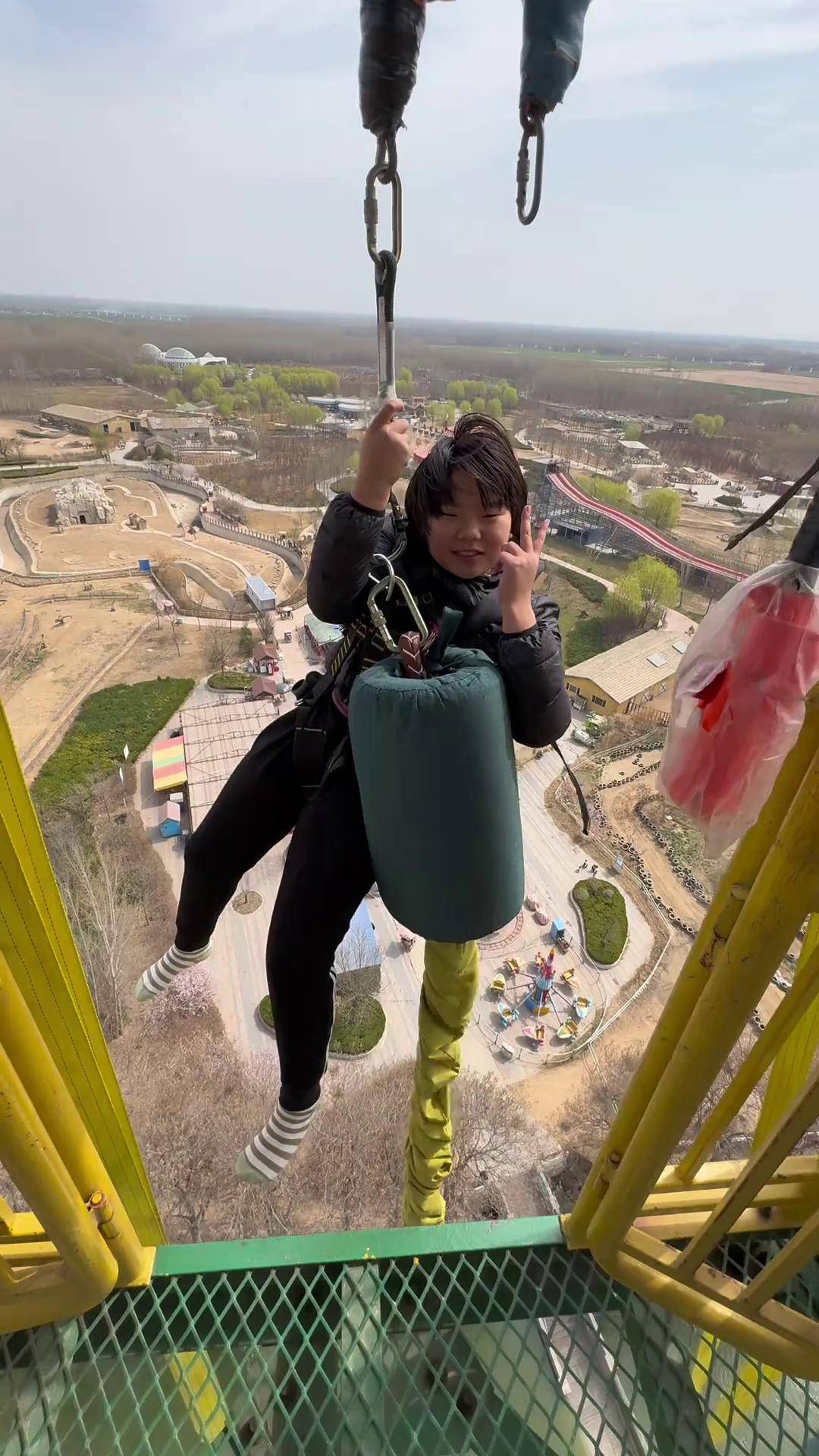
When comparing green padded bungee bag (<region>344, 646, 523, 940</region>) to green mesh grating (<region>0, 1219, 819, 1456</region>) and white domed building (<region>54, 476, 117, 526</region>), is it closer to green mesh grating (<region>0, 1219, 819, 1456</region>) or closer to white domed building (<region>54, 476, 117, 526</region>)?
green mesh grating (<region>0, 1219, 819, 1456</region>)

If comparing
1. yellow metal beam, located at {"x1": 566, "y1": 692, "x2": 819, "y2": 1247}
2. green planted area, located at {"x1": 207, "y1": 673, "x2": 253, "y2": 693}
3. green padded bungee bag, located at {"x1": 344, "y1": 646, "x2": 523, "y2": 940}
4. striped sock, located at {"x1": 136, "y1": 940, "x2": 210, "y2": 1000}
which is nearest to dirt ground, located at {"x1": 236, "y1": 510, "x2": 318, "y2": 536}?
green planted area, located at {"x1": 207, "y1": 673, "x2": 253, "y2": 693}

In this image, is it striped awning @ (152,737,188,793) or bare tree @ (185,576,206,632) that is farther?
bare tree @ (185,576,206,632)

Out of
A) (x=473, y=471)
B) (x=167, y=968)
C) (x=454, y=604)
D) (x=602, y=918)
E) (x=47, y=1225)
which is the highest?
(x=473, y=471)

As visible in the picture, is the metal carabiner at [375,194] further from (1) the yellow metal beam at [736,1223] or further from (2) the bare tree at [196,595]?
(2) the bare tree at [196,595]

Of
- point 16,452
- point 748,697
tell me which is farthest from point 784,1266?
point 16,452

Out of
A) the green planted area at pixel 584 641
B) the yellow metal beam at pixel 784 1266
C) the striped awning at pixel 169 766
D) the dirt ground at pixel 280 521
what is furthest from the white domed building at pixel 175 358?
the yellow metal beam at pixel 784 1266

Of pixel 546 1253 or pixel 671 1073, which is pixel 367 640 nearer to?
pixel 671 1073

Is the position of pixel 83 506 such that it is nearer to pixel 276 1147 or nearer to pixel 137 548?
pixel 137 548

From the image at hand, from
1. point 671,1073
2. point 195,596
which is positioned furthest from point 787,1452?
point 195,596
